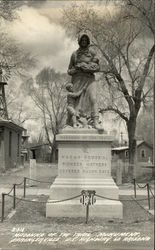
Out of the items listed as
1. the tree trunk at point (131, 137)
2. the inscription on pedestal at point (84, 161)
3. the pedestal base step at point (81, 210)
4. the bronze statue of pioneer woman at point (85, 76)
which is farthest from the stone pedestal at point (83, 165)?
the tree trunk at point (131, 137)

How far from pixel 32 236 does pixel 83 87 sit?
4.79 meters

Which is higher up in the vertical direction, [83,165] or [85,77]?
[85,77]

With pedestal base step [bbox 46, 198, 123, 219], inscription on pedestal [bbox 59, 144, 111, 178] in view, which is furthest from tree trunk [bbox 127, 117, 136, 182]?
pedestal base step [bbox 46, 198, 123, 219]

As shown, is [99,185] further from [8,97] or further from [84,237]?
[8,97]

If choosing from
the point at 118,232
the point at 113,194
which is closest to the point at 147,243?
the point at 118,232

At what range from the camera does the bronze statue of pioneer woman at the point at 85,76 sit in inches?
464

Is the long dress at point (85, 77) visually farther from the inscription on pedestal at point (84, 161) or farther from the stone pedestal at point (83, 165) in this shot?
the inscription on pedestal at point (84, 161)

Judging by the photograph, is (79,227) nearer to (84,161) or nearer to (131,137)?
(84,161)

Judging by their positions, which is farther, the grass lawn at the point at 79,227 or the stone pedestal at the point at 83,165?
the stone pedestal at the point at 83,165

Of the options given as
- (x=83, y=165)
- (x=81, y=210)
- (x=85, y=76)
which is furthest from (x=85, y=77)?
(x=81, y=210)

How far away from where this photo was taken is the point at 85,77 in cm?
1201

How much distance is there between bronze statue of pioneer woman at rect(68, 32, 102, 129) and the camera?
11781 millimetres

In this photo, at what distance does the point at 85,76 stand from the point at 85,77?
27 mm

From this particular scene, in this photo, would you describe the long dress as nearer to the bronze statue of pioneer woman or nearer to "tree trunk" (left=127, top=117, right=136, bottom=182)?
the bronze statue of pioneer woman
